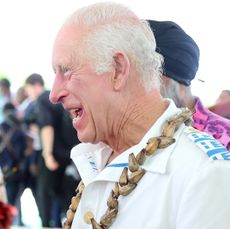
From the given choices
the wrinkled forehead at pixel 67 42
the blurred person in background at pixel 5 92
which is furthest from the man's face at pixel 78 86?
the blurred person in background at pixel 5 92

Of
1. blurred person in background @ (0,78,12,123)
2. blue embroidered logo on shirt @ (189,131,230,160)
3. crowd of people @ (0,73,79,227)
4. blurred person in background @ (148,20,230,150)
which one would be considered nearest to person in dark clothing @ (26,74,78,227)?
crowd of people @ (0,73,79,227)

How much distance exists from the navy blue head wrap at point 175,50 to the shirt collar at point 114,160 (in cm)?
50

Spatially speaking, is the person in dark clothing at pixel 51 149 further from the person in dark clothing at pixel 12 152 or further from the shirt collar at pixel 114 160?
the shirt collar at pixel 114 160

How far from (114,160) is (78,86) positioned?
6.5 inches

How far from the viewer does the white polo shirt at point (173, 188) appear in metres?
1.01

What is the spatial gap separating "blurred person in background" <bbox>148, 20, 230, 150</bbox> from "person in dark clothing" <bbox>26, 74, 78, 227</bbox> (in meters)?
2.24

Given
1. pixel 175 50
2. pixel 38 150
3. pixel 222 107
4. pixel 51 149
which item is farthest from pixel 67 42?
pixel 38 150

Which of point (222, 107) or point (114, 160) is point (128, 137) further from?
point (222, 107)

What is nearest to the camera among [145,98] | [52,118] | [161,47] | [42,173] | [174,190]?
[174,190]

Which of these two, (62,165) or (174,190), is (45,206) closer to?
(62,165)

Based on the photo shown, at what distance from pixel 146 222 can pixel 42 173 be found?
11.3 feet

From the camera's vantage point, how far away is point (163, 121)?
1.16m

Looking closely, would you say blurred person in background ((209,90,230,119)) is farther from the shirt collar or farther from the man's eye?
the man's eye

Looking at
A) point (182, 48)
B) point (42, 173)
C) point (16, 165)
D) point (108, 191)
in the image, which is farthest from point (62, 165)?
point (108, 191)
